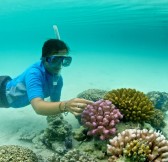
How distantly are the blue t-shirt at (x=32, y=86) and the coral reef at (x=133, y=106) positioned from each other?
6.25ft

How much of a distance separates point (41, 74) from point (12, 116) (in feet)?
13.2

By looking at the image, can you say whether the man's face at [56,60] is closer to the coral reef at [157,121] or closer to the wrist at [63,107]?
the wrist at [63,107]

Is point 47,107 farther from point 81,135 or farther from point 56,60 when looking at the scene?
point 56,60

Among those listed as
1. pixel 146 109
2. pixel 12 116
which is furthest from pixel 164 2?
pixel 146 109

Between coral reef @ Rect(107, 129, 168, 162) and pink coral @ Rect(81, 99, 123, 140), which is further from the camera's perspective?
pink coral @ Rect(81, 99, 123, 140)

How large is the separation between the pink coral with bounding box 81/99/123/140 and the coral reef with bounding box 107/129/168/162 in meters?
0.79

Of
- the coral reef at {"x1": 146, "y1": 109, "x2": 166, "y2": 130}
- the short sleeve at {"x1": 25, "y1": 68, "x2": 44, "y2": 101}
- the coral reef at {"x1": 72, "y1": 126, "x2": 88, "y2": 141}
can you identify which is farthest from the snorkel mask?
the coral reef at {"x1": 146, "y1": 109, "x2": 166, "y2": 130}

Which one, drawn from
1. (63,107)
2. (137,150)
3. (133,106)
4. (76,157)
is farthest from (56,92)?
→ (137,150)

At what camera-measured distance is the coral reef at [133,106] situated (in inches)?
220

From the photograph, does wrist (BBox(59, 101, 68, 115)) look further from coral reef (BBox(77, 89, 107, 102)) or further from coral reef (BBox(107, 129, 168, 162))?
coral reef (BBox(77, 89, 107, 102))

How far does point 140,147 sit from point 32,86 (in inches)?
132

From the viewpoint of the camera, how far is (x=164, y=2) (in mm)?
29688

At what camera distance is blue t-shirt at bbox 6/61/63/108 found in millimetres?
6402

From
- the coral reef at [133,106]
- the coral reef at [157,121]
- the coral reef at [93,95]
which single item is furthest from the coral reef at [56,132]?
the coral reef at [93,95]
